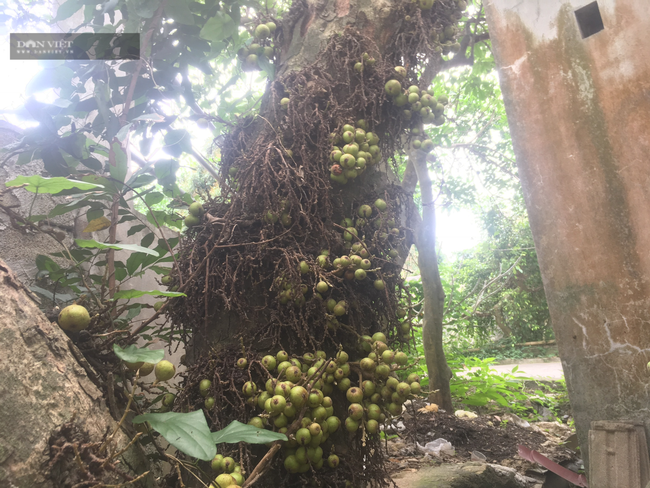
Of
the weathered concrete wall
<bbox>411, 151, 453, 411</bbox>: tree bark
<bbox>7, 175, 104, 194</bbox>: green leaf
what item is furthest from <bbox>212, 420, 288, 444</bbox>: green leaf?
<bbox>411, 151, 453, 411</bbox>: tree bark

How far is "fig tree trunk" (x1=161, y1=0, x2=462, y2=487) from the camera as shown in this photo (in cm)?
120

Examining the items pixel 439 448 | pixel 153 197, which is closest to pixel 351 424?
pixel 153 197

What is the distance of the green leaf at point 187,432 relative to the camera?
763 millimetres

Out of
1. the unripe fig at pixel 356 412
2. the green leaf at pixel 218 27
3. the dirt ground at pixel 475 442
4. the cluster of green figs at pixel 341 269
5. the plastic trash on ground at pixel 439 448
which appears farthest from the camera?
the plastic trash on ground at pixel 439 448

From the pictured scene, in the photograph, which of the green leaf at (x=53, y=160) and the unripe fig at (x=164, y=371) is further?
the green leaf at (x=53, y=160)

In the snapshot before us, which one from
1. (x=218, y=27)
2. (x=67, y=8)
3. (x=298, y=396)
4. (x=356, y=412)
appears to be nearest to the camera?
(x=298, y=396)

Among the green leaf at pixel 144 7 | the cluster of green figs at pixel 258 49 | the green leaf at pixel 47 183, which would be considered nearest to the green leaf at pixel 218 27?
the cluster of green figs at pixel 258 49

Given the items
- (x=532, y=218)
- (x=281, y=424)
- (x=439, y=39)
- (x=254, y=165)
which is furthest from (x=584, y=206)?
(x=281, y=424)

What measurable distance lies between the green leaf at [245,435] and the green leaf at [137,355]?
0.23 metres

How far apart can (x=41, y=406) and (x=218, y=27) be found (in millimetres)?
1896

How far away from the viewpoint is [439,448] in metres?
2.89

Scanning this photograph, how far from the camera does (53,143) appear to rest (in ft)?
5.16

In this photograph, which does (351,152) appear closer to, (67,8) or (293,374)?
(293,374)

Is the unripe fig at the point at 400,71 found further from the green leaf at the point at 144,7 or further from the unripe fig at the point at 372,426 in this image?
the unripe fig at the point at 372,426
